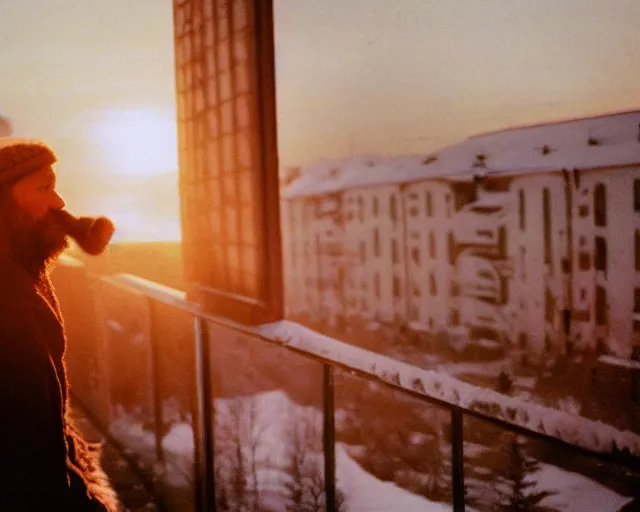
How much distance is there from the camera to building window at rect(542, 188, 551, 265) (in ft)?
62.1

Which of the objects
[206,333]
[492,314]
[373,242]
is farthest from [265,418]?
[373,242]

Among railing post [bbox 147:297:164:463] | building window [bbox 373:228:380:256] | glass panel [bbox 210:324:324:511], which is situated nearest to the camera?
railing post [bbox 147:297:164:463]

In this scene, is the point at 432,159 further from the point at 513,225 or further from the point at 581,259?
the point at 581,259

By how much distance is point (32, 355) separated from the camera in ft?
3.15

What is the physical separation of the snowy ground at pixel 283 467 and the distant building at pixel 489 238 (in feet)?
22.9

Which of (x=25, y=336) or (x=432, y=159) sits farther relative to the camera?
(x=432, y=159)

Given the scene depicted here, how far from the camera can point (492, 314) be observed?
21.1m

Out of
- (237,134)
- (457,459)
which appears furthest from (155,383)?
(457,459)

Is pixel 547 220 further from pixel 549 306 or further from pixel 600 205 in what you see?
pixel 549 306

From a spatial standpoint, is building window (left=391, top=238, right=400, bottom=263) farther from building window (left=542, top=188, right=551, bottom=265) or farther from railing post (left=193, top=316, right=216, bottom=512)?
railing post (left=193, top=316, right=216, bottom=512)

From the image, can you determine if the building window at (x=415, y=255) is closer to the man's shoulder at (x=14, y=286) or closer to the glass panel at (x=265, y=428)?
the glass panel at (x=265, y=428)

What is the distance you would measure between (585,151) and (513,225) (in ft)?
11.5

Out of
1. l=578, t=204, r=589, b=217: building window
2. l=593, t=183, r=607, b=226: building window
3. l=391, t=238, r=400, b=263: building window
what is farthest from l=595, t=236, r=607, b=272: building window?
l=391, t=238, r=400, b=263: building window

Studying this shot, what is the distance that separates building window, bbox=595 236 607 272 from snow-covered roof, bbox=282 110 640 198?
2246 mm
